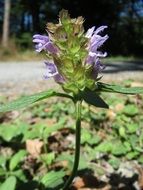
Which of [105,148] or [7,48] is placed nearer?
[105,148]

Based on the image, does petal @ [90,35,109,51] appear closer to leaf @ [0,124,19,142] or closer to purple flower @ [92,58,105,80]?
A: purple flower @ [92,58,105,80]

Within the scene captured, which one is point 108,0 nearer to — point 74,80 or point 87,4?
point 87,4

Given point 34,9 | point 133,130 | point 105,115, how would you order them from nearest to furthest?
point 133,130
point 105,115
point 34,9

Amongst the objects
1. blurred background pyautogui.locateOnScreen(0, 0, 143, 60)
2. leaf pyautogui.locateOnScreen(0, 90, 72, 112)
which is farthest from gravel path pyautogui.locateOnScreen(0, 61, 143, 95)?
blurred background pyautogui.locateOnScreen(0, 0, 143, 60)

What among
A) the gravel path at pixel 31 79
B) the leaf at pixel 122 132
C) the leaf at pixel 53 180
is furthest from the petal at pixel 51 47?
the gravel path at pixel 31 79

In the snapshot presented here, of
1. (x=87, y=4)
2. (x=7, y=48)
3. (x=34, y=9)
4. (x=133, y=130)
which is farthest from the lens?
(x=34, y=9)

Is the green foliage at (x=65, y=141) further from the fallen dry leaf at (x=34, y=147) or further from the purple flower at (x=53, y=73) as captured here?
the purple flower at (x=53, y=73)

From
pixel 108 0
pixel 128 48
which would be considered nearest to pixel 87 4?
pixel 108 0
